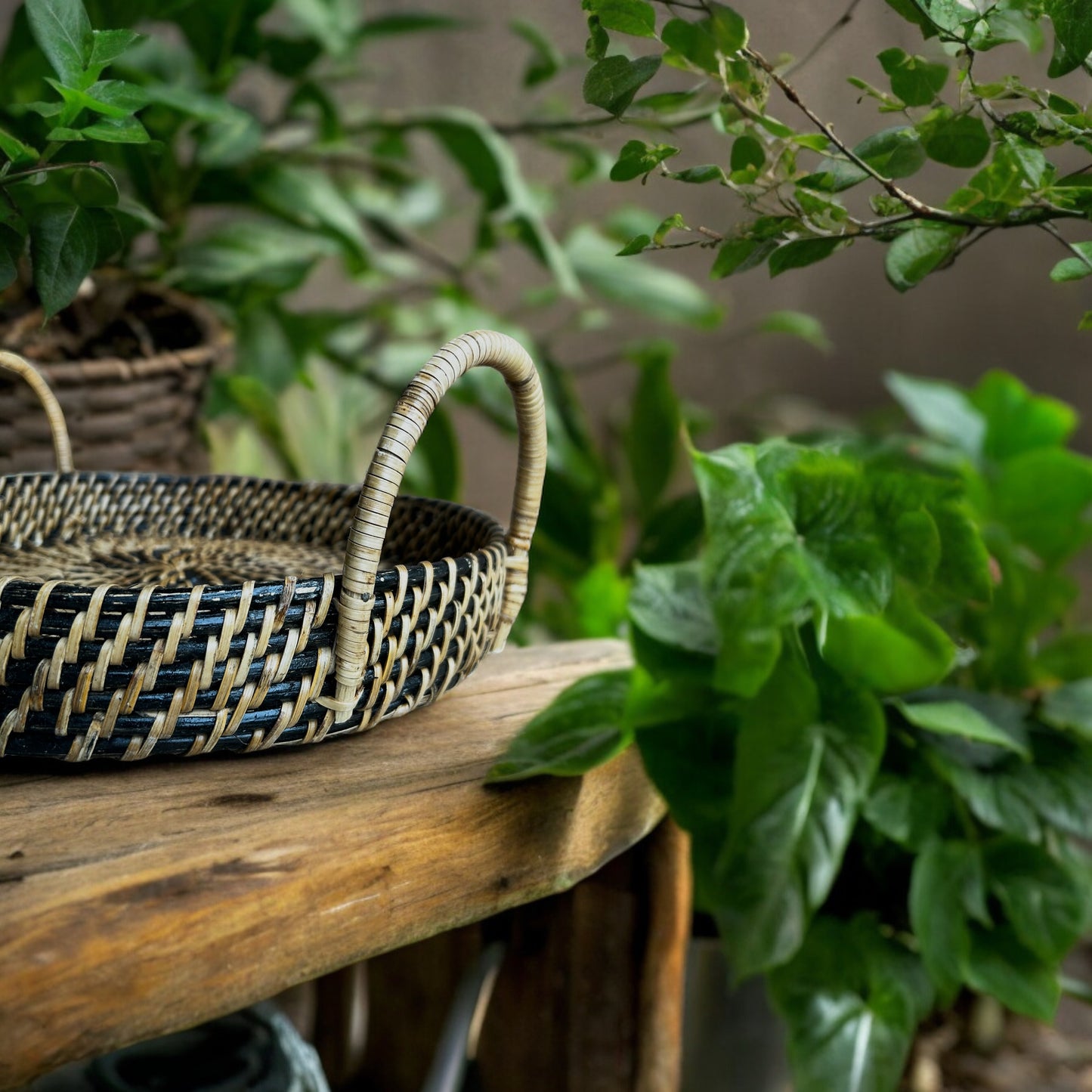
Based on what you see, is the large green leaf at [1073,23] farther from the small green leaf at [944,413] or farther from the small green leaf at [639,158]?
the small green leaf at [944,413]

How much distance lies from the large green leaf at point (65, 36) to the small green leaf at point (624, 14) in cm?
25

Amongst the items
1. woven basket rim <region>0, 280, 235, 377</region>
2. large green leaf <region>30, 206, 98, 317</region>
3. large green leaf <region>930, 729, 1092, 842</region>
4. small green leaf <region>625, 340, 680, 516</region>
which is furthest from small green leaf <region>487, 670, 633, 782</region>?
small green leaf <region>625, 340, 680, 516</region>

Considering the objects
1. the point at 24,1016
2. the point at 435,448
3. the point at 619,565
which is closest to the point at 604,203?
the point at 619,565

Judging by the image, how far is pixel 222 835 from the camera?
0.45 meters

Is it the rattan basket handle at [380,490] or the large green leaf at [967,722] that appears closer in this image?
the rattan basket handle at [380,490]

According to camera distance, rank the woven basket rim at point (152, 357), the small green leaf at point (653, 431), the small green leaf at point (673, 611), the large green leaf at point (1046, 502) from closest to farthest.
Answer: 1. the small green leaf at point (673, 611)
2. the woven basket rim at point (152, 357)
3. the large green leaf at point (1046, 502)
4. the small green leaf at point (653, 431)

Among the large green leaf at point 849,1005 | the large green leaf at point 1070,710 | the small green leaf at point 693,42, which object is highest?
the small green leaf at point 693,42

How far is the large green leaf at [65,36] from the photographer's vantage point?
1.65ft

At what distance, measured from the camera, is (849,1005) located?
65 cm

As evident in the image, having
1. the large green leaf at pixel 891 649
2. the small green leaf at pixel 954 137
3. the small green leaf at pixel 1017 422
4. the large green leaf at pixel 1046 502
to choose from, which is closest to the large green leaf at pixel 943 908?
the large green leaf at pixel 891 649

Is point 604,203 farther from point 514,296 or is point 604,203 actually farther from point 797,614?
point 797,614

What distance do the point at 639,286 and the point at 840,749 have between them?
3.06 ft

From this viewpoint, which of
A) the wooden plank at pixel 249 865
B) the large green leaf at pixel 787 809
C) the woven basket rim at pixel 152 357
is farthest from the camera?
the woven basket rim at pixel 152 357

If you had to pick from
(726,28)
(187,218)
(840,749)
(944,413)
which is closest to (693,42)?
(726,28)
